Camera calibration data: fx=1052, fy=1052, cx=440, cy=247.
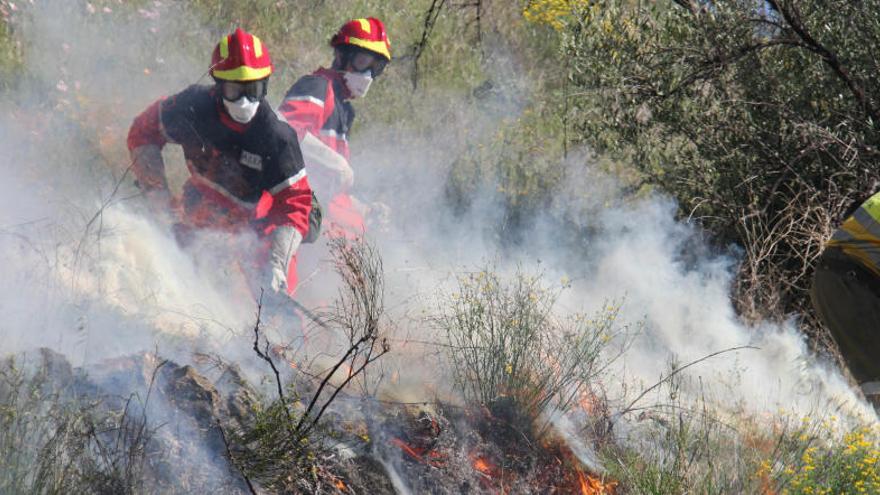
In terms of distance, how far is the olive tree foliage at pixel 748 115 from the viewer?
7473mm

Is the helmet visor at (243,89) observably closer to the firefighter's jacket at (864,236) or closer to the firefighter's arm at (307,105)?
the firefighter's arm at (307,105)

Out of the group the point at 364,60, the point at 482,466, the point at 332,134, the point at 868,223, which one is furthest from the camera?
the point at 364,60

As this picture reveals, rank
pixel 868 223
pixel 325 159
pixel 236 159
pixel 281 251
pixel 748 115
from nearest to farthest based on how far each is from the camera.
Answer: pixel 868 223
pixel 281 251
pixel 236 159
pixel 325 159
pixel 748 115

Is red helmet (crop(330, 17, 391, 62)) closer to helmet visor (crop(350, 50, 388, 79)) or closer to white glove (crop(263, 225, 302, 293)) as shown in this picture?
helmet visor (crop(350, 50, 388, 79))

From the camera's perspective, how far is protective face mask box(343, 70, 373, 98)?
24.5ft

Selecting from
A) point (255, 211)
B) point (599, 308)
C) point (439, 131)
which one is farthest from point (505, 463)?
point (439, 131)

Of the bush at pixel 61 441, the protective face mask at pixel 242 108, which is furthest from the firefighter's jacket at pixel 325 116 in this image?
the bush at pixel 61 441

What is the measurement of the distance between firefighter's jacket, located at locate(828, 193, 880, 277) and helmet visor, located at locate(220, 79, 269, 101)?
10.2 feet

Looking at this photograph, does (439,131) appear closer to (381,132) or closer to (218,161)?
(381,132)

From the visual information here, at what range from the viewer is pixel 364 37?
24.1 ft

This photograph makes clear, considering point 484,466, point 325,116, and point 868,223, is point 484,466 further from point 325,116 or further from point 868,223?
point 325,116

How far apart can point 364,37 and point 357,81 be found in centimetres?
32

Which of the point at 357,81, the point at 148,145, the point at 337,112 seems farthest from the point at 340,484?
the point at 357,81

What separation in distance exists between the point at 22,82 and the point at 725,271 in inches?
211
